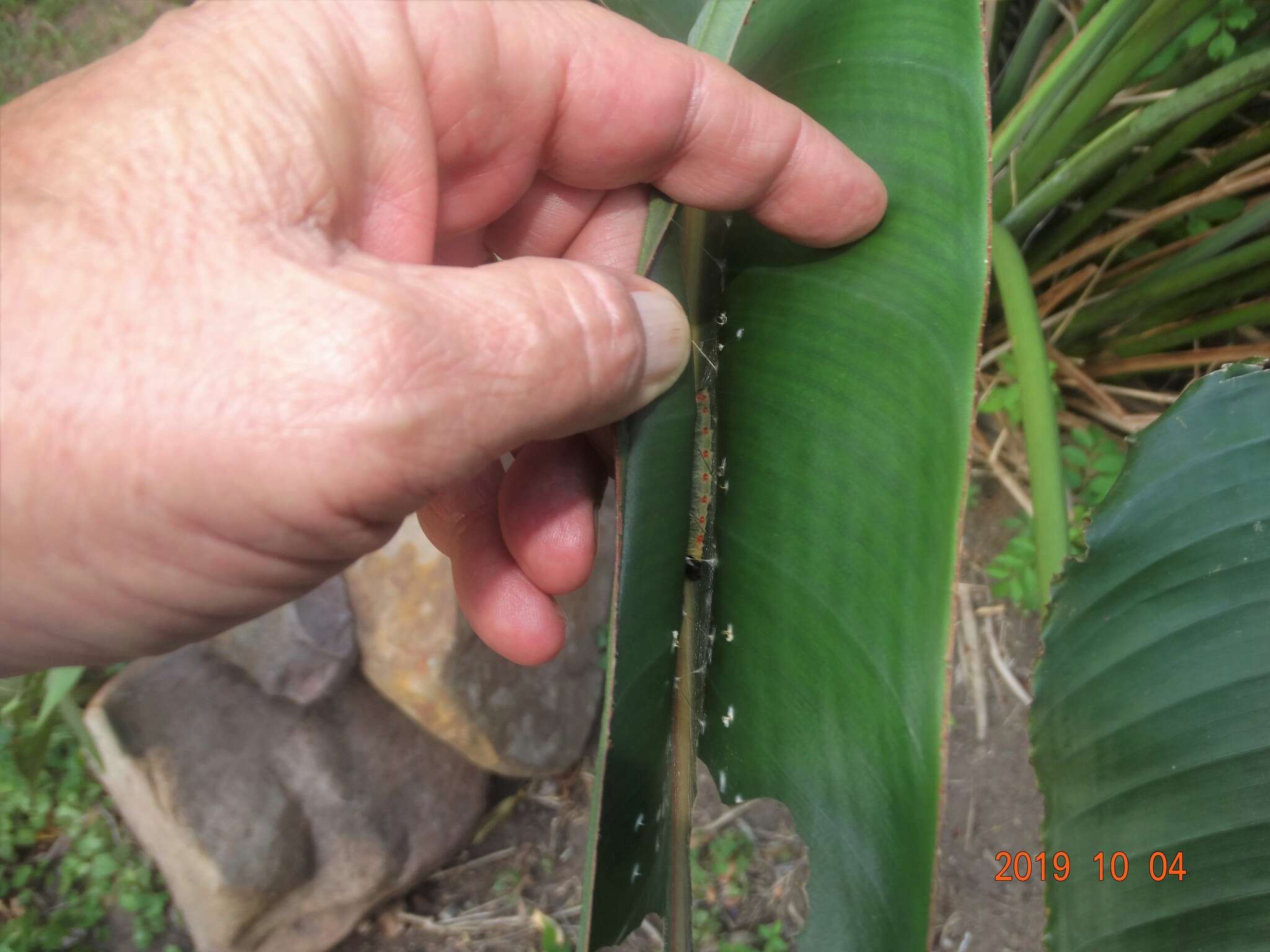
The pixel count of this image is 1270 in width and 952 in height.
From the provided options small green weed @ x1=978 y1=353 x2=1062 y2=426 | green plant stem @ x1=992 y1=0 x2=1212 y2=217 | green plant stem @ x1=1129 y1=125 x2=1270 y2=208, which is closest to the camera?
green plant stem @ x1=992 y1=0 x2=1212 y2=217

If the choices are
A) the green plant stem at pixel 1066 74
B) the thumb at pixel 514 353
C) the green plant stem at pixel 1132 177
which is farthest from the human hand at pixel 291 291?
the green plant stem at pixel 1132 177

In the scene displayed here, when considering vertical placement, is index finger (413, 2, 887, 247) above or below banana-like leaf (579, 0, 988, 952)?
above

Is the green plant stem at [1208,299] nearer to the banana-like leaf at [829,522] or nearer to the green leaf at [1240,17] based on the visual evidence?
the green leaf at [1240,17]

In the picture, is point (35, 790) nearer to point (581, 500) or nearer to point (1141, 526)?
point (581, 500)

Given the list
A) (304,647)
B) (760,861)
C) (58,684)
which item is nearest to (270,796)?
(304,647)

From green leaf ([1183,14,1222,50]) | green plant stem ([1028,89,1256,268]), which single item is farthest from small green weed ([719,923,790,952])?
green leaf ([1183,14,1222,50])

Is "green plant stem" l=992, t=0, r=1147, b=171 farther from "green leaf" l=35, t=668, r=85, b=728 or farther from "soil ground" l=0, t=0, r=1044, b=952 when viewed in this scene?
"green leaf" l=35, t=668, r=85, b=728
